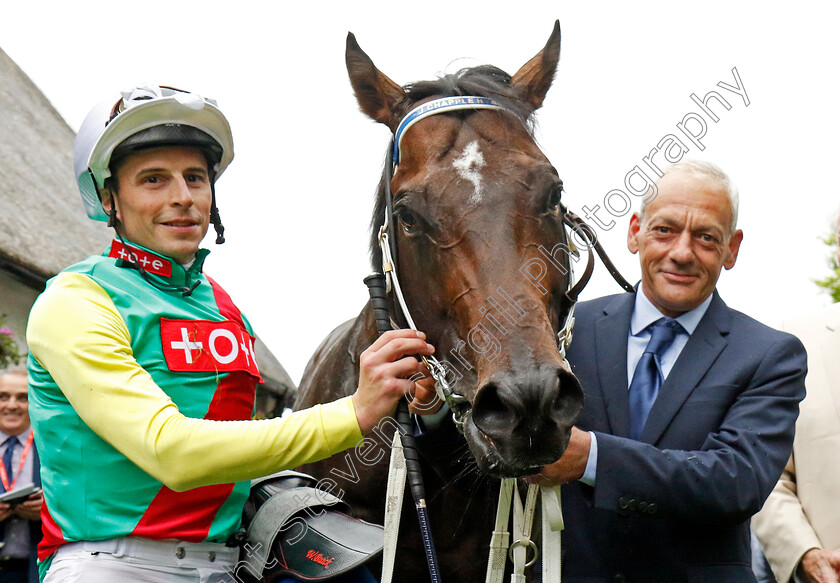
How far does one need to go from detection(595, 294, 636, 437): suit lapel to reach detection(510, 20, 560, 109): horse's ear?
0.87 m

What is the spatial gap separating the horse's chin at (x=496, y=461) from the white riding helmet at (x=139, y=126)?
1314 millimetres

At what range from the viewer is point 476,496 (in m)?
3.06

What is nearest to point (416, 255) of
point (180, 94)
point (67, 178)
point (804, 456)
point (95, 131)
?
point (180, 94)

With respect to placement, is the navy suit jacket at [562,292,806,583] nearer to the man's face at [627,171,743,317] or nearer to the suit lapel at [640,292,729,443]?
the suit lapel at [640,292,729,443]

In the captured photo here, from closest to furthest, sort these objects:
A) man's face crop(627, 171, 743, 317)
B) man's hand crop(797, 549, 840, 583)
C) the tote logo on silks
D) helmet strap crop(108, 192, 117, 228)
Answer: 1. the tote logo on silks
2. helmet strap crop(108, 192, 117, 228)
3. man's face crop(627, 171, 743, 317)
4. man's hand crop(797, 549, 840, 583)

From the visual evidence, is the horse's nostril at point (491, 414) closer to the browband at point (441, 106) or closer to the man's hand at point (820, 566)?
the browband at point (441, 106)

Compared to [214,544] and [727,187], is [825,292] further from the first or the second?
[214,544]

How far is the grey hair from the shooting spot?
3189 mm

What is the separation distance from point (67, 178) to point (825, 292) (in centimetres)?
1561

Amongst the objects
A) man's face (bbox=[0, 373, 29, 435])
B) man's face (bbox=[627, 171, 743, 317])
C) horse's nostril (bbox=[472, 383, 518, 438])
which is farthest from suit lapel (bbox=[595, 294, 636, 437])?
man's face (bbox=[0, 373, 29, 435])

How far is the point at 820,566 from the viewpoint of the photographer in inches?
132

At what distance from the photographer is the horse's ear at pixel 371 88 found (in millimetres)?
3066

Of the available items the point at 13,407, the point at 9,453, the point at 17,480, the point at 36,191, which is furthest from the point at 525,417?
the point at 36,191

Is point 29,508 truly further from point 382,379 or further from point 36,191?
point 36,191
